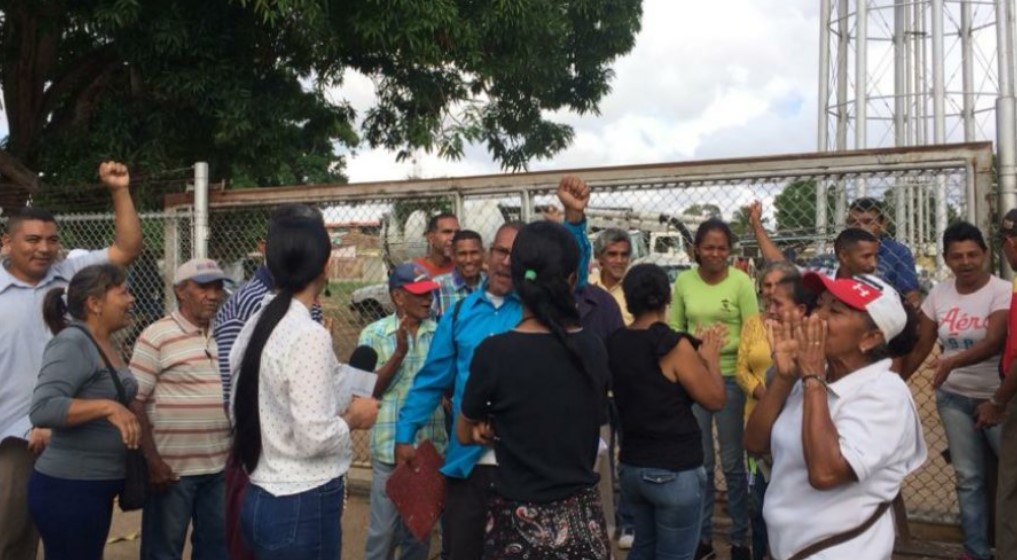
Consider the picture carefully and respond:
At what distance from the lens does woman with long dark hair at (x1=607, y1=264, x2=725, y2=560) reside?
12.2ft

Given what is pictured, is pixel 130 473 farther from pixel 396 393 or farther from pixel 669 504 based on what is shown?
pixel 669 504

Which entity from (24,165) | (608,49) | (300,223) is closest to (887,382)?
(300,223)

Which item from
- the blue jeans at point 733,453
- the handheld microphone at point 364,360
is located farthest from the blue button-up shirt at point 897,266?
the handheld microphone at point 364,360

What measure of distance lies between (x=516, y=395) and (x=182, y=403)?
1.92 meters

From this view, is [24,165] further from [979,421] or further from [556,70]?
[979,421]


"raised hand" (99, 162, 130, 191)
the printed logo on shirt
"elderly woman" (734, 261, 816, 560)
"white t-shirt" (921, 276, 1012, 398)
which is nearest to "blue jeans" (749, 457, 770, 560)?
"elderly woman" (734, 261, 816, 560)

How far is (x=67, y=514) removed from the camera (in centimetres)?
355

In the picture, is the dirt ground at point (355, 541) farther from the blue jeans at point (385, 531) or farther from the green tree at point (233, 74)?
the green tree at point (233, 74)

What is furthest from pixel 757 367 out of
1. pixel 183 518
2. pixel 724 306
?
pixel 183 518

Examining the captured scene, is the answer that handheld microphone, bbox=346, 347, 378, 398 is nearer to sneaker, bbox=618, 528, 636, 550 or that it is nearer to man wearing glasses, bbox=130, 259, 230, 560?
man wearing glasses, bbox=130, 259, 230, 560

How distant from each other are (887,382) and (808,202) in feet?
9.74

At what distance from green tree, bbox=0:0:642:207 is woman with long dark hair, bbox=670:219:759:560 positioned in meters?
5.08

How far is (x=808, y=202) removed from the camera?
17.4ft

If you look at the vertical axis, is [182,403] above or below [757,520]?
above
